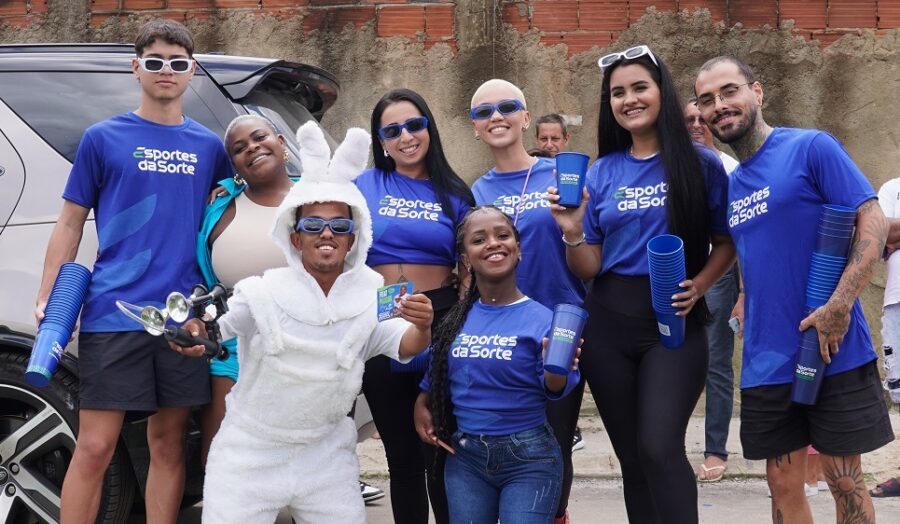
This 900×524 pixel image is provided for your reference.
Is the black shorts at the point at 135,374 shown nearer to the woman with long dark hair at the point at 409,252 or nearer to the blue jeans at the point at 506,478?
the woman with long dark hair at the point at 409,252

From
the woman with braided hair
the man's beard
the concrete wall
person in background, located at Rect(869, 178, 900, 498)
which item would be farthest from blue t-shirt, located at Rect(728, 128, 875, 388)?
the concrete wall

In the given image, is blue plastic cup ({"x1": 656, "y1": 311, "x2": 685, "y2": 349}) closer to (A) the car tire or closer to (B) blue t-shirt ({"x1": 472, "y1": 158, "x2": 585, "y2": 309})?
(B) blue t-shirt ({"x1": 472, "y1": 158, "x2": 585, "y2": 309})

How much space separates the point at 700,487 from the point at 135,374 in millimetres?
3558

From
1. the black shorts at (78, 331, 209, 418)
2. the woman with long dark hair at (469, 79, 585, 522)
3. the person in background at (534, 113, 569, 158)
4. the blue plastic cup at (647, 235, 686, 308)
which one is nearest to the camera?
the blue plastic cup at (647, 235, 686, 308)

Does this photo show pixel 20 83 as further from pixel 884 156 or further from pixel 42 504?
pixel 884 156

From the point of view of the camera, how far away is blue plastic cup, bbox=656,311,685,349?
3.72m

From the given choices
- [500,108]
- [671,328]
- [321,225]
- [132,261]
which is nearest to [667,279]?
[671,328]

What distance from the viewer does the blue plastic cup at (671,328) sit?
3.72m

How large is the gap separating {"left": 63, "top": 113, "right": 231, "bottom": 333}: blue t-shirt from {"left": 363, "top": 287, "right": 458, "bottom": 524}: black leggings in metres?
0.85

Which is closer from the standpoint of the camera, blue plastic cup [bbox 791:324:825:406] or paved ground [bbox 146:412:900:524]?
blue plastic cup [bbox 791:324:825:406]

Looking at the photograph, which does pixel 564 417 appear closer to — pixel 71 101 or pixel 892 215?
pixel 892 215

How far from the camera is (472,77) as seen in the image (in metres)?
7.88

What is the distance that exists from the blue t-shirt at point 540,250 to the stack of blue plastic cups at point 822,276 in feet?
3.20

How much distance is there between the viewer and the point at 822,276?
3500mm
